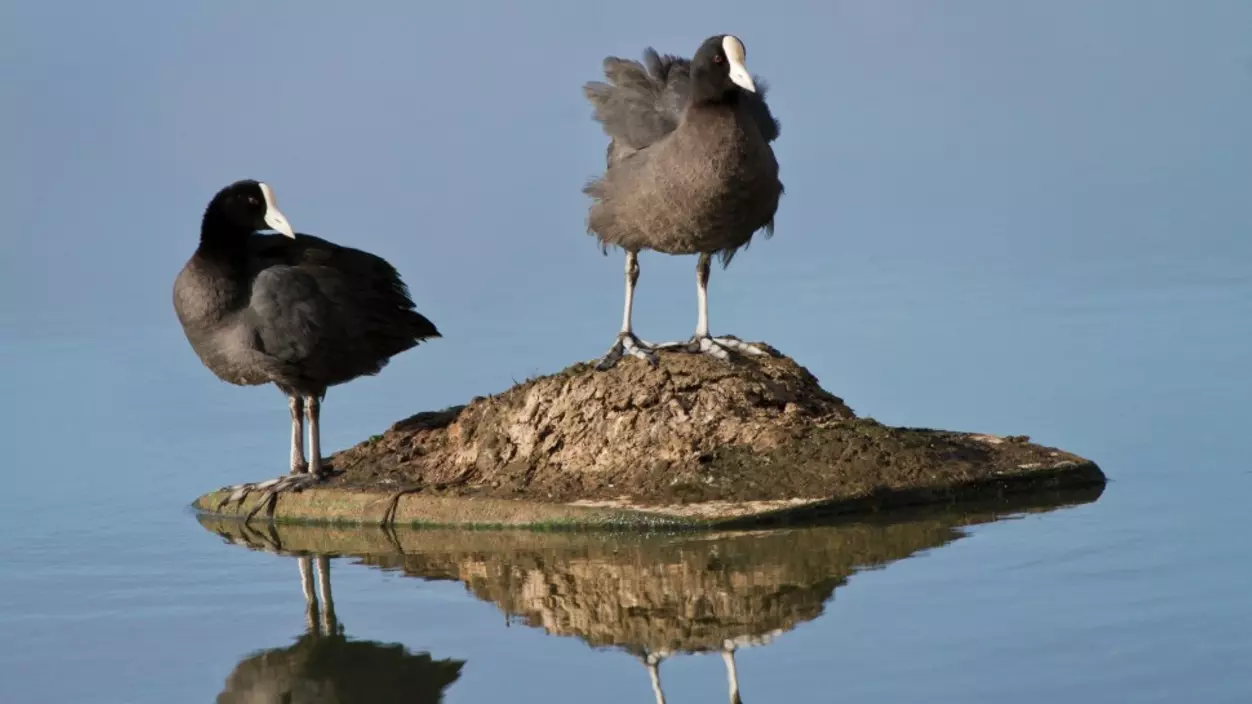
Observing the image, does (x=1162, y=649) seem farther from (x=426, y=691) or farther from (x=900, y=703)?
(x=426, y=691)

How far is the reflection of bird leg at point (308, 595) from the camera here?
839cm

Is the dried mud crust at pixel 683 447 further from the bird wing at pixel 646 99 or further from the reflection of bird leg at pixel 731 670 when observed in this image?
the reflection of bird leg at pixel 731 670

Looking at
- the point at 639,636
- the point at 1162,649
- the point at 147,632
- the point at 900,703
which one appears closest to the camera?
the point at 900,703

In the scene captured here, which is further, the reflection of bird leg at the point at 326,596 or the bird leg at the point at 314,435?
the bird leg at the point at 314,435

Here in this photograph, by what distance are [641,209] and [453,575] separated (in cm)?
229

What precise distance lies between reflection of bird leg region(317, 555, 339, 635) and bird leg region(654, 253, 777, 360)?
2192 mm

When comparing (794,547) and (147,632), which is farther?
(794,547)

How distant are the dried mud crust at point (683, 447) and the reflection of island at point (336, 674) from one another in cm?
202

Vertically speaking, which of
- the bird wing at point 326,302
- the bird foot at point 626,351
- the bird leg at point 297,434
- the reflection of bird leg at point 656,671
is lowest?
the reflection of bird leg at point 656,671

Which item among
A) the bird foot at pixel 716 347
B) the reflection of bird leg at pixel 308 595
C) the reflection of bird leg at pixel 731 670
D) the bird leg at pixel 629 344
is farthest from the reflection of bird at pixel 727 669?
the bird foot at pixel 716 347

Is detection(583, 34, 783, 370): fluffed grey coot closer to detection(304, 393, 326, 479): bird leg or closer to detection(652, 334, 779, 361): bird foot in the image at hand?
detection(652, 334, 779, 361): bird foot

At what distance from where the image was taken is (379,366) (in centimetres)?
1082

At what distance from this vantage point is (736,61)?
9.94 metres

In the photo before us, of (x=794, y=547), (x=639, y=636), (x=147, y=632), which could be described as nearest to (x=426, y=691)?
(x=639, y=636)
